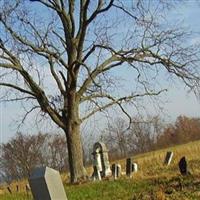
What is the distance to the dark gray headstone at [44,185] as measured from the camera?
27.5 feet

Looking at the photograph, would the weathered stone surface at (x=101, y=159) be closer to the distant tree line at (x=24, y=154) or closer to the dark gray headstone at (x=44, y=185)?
the dark gray headstone at (x=44, y=185)

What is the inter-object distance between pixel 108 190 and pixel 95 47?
9.04 metres

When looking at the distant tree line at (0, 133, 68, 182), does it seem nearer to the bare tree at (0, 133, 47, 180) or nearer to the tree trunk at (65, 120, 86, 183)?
the bare tree at (0, 133, 47, 180)

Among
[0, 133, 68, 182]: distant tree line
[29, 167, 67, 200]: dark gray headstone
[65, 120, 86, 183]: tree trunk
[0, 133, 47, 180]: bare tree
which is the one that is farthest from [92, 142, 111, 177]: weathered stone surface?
[0, 133, 47, 180]: bare tree

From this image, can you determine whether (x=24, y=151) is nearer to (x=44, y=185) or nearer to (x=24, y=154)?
(x=24, y=154)

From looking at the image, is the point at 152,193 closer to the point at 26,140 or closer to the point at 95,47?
the point at 95,47

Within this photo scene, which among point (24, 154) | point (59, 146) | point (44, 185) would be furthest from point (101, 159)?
point (59, 146)

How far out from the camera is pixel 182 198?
10906 mm

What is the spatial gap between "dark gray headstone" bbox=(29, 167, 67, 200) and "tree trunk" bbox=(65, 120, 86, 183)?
14.1 metres

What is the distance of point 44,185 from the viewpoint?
27.5 feet

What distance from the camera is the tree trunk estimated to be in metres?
22.8

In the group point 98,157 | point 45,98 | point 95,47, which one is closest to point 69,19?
point 95,47

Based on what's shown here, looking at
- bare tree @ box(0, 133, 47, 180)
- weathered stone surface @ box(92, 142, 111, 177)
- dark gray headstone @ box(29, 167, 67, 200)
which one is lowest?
dark gray headstone @ box(29, 167, 67, 200)

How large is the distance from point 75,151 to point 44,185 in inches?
576
